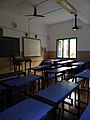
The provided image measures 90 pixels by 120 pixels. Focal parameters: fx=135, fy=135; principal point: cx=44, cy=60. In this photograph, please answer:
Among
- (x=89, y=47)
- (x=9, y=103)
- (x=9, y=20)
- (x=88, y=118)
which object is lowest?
(x=9, y=103)

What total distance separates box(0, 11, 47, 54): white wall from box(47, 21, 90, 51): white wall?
480 millimetres

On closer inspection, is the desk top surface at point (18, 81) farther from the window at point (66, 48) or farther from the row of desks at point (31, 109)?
the window at point (66, 48)

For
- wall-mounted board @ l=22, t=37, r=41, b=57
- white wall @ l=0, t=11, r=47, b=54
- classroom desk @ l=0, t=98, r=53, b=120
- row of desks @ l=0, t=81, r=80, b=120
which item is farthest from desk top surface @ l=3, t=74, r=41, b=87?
wall-mounted board @ l=22, t=37, r=41, b=57

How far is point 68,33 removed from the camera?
8602mm

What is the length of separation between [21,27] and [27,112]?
662cm

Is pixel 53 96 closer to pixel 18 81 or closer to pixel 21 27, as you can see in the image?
pixel 18 81

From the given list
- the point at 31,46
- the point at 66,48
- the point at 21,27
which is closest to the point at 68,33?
the point at 66,48

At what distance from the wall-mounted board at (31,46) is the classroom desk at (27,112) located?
6.24m

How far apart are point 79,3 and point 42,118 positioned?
5.09 metres

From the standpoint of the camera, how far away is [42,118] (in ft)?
4.25

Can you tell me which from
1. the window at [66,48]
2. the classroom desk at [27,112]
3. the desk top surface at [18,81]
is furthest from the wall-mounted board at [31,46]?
the classroom desk at [27,112]

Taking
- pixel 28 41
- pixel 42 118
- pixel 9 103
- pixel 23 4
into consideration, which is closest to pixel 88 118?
pixel 42 118

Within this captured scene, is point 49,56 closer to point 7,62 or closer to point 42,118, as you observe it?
point 7,62

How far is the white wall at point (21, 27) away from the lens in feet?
21.6
